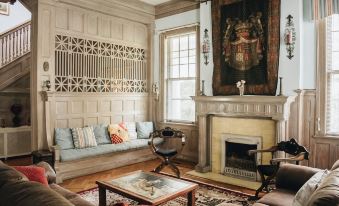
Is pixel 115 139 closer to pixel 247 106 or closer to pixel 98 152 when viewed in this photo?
pixel 98 152

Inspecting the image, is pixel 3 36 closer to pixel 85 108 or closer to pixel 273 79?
pixel 85 108

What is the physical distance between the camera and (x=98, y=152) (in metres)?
4.70

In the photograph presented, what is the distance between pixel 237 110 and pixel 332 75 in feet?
5.01

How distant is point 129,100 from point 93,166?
1.76 metres

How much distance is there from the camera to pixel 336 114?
4039mm

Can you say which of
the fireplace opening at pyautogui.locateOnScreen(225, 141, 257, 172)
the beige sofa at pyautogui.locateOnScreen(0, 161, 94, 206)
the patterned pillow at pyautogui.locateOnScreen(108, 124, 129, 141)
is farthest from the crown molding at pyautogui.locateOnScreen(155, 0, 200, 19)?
the beige sofa at pyautogui.locateOnScreen(0, 161, 94, 206)

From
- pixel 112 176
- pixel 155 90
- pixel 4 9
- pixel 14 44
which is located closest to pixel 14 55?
pixel 14 44

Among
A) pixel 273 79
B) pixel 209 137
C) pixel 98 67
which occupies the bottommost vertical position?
pixel 209 137

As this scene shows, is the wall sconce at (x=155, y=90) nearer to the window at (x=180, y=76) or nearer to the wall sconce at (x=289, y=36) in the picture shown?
the window at (x=180, y=76)

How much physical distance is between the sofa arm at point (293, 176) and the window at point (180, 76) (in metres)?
3.09

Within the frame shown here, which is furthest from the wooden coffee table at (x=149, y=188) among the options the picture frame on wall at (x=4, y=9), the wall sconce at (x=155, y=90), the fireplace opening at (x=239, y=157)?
the picture frame on wall at (x=4, y=9)

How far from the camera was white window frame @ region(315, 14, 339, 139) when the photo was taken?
4.05 metres

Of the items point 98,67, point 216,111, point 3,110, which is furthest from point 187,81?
point 3,110

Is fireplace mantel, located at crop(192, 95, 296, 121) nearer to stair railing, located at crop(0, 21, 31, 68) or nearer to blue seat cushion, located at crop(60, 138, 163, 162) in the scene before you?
blue seat cushion, located at crop(60, 138, 163, 162)
